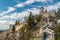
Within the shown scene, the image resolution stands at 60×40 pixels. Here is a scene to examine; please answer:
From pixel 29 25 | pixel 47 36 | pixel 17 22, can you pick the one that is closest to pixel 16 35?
pixel 29 25

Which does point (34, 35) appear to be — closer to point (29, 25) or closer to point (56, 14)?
point (29, 25)

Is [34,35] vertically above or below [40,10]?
below

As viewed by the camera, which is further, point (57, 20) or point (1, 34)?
point (1, 34)

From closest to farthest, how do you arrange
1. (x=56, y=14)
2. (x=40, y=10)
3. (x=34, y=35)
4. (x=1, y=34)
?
(x=34, y=35), (x=56, y=14), (x=40, y=10), (x=1, y=34)

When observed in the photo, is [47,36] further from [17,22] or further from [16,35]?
[17,22]

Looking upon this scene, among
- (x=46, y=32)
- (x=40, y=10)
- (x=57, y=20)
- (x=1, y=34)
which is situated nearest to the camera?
(x=46, y=32)

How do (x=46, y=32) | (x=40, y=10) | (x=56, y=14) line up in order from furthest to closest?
(x=40, y=10) < (x=56, y=14) < (x=46, y=32)

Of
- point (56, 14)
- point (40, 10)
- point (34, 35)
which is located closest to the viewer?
point (34, 35)

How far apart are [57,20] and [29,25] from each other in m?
9.91

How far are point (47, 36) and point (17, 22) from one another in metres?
30.7

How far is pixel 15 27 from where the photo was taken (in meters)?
80.4

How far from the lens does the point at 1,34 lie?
3816 inches

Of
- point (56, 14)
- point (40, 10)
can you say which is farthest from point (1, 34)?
point (56, 14)

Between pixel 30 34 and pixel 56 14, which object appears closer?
pixel 30 34
